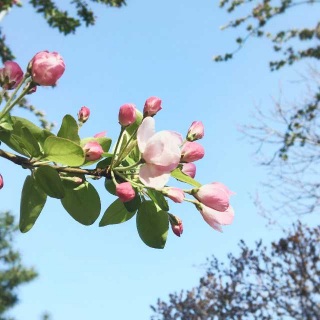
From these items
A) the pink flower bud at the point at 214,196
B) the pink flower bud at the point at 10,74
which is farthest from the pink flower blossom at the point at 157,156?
the pink flower bud at the point at 10,74

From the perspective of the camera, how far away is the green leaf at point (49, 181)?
1.82ft

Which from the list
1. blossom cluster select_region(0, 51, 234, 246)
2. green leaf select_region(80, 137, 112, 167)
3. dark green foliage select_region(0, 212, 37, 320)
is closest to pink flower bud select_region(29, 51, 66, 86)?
blossom cluster select_region(0, 51, 234, 246)

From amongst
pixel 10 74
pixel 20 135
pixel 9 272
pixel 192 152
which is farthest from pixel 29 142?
pixel 9 272

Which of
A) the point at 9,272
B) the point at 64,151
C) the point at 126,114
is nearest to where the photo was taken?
the point at 64,151

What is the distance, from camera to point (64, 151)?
1.82 ft

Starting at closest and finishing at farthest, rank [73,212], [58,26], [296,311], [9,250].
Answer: [73,212]
[58,26]
[296,311]
[9,250]

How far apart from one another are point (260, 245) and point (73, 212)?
6.24m

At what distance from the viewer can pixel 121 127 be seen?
0.66 m

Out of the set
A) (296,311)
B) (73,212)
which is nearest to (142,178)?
(73,212)

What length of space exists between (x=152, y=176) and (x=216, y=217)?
0.52ft

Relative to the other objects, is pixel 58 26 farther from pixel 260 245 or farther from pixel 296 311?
pixel 296 311

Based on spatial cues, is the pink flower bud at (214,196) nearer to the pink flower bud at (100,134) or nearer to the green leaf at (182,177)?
the green leaf at (182,177)

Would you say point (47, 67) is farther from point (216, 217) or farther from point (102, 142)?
point (216, 217)

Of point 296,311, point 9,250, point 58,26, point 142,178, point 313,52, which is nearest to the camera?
point 142,178
